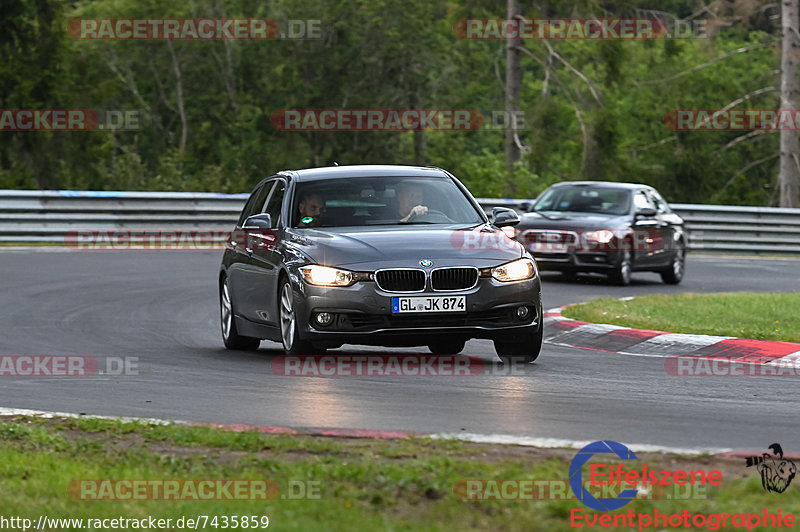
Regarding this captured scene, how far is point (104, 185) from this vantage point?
37625 millimetres

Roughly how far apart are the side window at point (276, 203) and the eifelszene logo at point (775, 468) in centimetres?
622

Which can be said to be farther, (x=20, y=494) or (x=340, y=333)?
(x=340, y=333)

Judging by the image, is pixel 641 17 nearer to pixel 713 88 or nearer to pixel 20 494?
pixel 713 88

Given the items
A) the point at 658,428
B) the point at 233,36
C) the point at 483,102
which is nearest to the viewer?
the point at 658,428

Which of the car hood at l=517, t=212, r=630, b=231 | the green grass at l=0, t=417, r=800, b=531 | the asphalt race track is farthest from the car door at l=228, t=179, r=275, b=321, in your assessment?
the car hood at l=517, t=212, r=630, b=231

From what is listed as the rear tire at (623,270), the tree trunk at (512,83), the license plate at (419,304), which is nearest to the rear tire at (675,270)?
the rear tire at (623,270)

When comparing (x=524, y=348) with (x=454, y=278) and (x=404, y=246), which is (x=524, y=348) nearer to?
(x=454, y=278)

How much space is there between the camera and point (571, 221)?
74.9ft

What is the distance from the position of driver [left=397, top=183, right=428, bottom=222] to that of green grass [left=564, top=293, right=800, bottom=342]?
308 centimetres

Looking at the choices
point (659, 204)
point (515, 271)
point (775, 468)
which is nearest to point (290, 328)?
point (515, 271)

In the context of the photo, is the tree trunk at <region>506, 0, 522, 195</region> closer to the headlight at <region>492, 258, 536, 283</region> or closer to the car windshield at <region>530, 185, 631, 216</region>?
the car windshield at <region>530, 185, 631, 216</region>

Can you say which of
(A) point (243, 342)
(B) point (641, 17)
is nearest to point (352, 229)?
(A) point (243, 342)

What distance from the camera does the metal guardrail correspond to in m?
27.1

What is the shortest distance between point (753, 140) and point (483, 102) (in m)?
14.1
